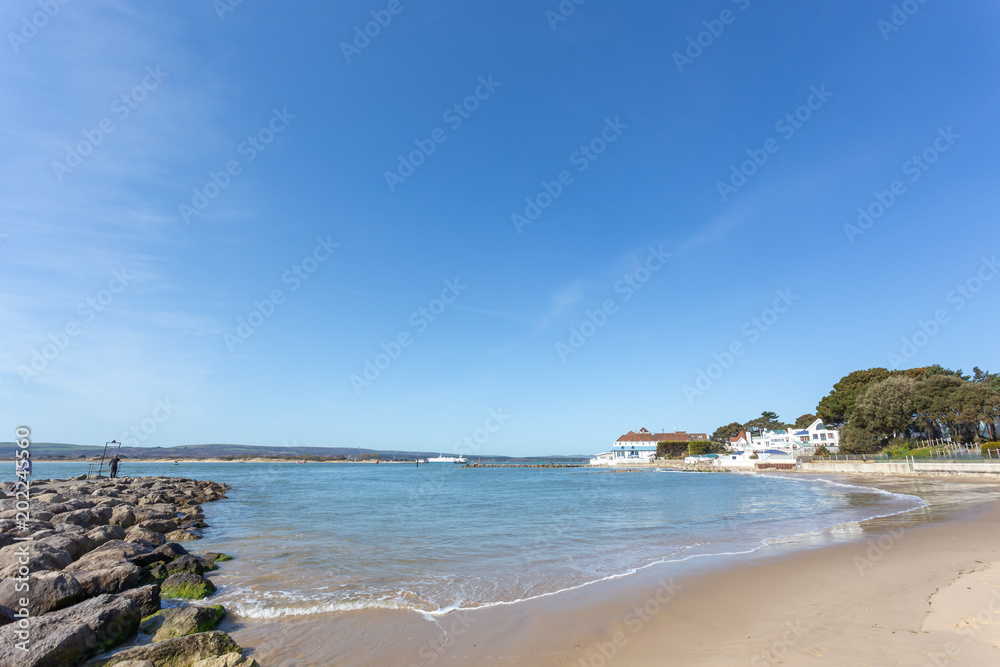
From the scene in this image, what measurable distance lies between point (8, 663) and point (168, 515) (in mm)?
18186

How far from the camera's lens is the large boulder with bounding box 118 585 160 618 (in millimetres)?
8431

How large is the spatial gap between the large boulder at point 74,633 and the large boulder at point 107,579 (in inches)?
60.6

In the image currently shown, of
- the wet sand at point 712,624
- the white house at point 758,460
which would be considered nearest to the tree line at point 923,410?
the white house at point 758,460

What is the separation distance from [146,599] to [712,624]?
1001 centimetres

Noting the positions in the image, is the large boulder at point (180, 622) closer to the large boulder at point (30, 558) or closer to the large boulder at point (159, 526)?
the large boulder at point (30, 558)

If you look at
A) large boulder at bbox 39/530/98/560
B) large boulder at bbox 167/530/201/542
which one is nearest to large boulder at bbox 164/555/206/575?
large boulder at bbox 39/530/98/560

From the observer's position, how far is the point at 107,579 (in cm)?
915

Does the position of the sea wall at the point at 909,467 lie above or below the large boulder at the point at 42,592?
below

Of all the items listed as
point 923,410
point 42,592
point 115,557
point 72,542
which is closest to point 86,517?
point 72,542

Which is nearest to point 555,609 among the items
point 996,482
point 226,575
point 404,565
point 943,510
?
point 404,565

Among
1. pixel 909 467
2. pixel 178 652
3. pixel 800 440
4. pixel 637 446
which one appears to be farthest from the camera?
pixel 637 446

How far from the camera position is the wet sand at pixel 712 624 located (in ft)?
22.0

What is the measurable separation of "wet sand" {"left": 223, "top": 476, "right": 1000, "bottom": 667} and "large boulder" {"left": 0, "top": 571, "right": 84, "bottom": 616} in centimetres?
271

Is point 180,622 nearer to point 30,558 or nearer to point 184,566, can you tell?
point 184,566
